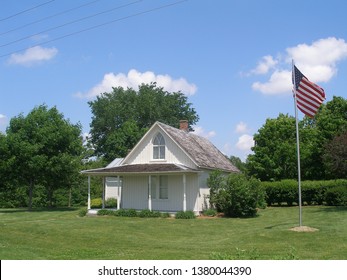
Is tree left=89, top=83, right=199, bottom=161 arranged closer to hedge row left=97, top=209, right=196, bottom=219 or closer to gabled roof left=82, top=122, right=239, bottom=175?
gabled roof left=82, top=122, right=239, bottom=175

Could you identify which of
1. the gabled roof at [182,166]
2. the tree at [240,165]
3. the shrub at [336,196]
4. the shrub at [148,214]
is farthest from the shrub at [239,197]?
the tree at [240,165]

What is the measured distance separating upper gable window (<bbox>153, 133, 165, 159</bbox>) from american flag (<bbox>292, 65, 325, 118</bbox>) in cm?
1371

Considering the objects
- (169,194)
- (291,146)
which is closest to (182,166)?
(169,194)

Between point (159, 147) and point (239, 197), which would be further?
point (159, 147)

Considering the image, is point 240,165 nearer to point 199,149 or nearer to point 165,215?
point 199,149

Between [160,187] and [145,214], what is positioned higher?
[160,187]

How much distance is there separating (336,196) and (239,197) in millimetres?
9617

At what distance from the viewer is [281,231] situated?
59.2ft

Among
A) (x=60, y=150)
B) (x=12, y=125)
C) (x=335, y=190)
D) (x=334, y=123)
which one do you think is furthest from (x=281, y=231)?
(x=334, y=123)

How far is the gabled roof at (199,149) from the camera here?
2944 cm

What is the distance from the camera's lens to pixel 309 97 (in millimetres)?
18375

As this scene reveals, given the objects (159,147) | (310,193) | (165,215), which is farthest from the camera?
(310,193)

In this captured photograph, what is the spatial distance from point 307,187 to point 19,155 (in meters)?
22.3

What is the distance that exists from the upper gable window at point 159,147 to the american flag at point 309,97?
1371 cm
